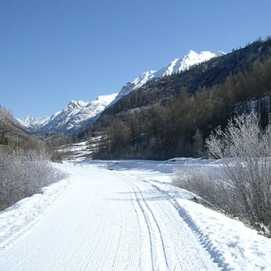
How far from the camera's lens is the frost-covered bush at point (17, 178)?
19.6m

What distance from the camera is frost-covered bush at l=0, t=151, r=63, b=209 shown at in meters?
19.6

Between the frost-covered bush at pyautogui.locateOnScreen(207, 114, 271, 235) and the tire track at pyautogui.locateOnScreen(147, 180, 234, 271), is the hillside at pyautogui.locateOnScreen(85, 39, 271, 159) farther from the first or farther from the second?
the tire track at pyautogui.locateOnScreen(147, 180, 234, 271)

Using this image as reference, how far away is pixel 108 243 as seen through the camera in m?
10.0

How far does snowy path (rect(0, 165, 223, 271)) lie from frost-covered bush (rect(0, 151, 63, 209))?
4.53 meters

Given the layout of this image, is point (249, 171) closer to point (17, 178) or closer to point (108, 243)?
point (108, 243)

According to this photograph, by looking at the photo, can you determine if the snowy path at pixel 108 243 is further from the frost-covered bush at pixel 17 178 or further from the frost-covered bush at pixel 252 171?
the frost-covered bush at pixel 17 178

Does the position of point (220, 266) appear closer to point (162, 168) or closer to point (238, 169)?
point (238, 169)

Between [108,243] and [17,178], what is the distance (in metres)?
11.6

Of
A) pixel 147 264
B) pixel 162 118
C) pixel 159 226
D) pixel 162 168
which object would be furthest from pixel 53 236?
pixel 162 118

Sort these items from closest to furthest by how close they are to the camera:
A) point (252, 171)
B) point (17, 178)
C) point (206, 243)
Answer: point (206, 243) < point (252, 171) < point (17, 178)

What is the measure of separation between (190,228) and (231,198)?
22.0ft

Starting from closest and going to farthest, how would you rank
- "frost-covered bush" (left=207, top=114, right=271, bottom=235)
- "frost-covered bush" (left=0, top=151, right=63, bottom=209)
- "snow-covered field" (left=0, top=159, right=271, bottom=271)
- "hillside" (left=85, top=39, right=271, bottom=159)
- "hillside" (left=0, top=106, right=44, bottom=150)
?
"snow-covered field" (left=0, top=159, right=271, bottom=271) → "frost-covered bush" (left=207, top=114, right=271, bottom=235) → "frost-covered bush" (left=0, top=151, right=63, bottom=209) → "hillside" (left=0, top=106, right=44, bottom=150) → "hillside" (left=85, top=39, right=271, bottom=159)

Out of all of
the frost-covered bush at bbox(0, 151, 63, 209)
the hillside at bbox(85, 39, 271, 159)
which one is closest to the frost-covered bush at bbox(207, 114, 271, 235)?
the frost-covered bush at bbox(0, 151, 63, 209)

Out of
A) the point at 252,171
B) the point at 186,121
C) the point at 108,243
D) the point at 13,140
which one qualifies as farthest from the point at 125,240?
the point at 186,121
